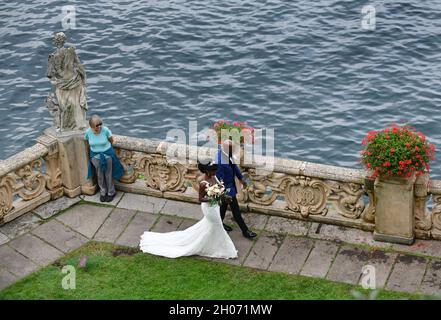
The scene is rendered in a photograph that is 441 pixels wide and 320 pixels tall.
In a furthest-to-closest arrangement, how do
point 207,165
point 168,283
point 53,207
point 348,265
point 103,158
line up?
1. point 53,207
2. point 103,158
3. point 348,265
4. point 207,165
5. point 168,283

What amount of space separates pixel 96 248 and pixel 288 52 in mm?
13937

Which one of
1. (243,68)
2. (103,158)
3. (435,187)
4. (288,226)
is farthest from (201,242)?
(243,68)

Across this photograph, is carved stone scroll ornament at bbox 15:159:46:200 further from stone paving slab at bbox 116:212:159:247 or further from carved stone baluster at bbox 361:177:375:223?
carved stone baluster at bbox 361:177:375:223

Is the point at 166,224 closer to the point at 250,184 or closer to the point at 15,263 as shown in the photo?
the point at 250,184

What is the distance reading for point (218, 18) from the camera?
30359 mm

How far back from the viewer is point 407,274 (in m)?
14.6

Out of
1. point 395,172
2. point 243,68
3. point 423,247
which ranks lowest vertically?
point 243,68

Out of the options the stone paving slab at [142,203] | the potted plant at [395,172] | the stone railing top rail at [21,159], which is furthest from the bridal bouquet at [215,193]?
the stone railing top rail at [21,159]

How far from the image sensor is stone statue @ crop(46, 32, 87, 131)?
1612cm

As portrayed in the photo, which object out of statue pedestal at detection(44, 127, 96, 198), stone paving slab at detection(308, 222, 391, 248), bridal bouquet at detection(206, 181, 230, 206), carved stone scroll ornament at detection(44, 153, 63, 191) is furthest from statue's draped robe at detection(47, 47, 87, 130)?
stone paving slab at detection(308, 222, 391, 248)

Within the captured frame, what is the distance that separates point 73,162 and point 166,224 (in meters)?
2.21

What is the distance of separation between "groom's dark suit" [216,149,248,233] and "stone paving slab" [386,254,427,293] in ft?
8.76

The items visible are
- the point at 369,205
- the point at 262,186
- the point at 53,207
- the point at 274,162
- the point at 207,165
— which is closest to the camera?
the point at 207,165

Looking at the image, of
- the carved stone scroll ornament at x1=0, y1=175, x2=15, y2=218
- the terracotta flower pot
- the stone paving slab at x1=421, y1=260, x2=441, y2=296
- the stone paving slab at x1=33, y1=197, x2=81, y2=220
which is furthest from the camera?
the stone paving slab at x1=33, y1=197, x2=81, y2=220
